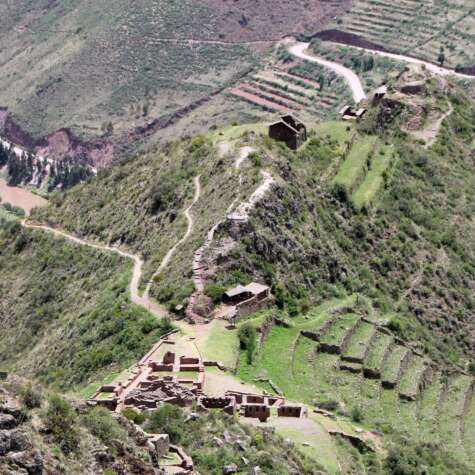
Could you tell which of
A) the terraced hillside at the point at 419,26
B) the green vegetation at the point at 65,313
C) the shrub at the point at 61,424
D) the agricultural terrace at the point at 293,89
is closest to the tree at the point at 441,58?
the terraced hillside at the point at 419,26

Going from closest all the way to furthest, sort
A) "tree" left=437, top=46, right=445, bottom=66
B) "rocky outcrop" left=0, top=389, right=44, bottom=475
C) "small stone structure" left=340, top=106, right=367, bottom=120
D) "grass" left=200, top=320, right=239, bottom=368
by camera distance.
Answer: "rocky outcrop" left=0, top=389, right=44, bottom=475, "grass" left=200, top=320, right=239, bottom=368, "small stone structure" left=340, top=106, right=367, bottom=120, "tree" left=437, top=46, right=445, bottom=66

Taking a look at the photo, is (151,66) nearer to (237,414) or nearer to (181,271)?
(181,271)

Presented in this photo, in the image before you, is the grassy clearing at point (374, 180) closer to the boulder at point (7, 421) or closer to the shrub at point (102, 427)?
the shrub at point (102, 427)

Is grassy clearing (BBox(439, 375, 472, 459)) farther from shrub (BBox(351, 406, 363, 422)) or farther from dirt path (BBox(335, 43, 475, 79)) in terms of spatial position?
dirt path (BBox(335, 43, 475, 79))

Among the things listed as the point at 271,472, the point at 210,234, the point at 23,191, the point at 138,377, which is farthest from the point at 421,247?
the point at 23,191

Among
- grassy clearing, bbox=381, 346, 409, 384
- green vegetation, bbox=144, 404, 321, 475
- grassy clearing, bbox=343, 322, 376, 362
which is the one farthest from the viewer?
grassy clearing, bbox=343, 322, 376, 362

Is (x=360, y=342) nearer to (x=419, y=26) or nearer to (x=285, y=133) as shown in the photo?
(x=285, y=133)

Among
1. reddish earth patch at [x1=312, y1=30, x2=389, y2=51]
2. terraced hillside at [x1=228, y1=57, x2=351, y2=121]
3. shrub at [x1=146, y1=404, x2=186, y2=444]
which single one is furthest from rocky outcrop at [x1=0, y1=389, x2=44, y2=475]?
reddish earth patch at [x1=312, y1=30, x2=389, y2=51]
